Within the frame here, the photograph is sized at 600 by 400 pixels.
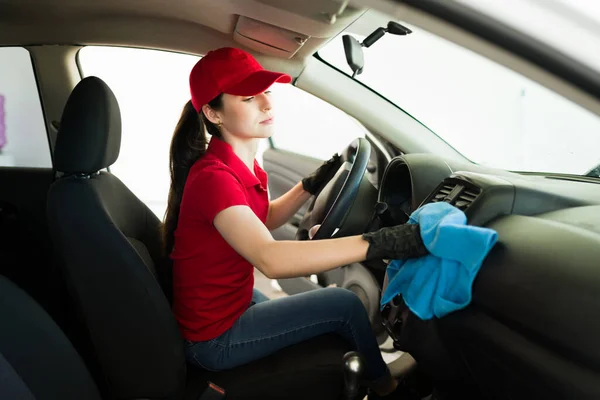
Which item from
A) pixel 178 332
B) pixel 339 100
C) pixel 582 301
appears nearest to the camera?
pixel 582 301

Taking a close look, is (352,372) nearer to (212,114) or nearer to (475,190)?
(475,190)

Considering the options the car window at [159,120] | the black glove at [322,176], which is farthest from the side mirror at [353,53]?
the car window at [159,120]

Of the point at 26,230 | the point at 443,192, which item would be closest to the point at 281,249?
the point at 443,192

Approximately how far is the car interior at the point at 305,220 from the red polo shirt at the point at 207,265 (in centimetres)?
9

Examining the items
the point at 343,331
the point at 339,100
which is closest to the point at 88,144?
Answer: the point at 343,331

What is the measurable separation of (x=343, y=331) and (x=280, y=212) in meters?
0.51

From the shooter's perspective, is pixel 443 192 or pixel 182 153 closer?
pixel 443 192

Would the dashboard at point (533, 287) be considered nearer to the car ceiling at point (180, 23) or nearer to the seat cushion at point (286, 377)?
the seat cushion at point (286, 377)

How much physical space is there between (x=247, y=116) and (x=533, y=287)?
2.79 ft

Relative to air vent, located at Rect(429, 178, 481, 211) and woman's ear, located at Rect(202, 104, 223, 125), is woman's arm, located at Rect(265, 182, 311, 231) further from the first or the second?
air vent, located at Rect(429, 178, 481, 211)

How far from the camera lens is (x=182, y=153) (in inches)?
64.7

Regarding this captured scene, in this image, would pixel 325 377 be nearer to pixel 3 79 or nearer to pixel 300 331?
pixel 300 331

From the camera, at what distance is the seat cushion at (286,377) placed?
145 centimetres

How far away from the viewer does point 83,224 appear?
133 cm
